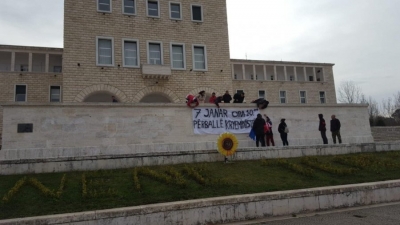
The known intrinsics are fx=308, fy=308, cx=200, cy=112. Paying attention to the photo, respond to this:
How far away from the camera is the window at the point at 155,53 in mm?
20891

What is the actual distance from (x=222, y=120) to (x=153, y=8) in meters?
11.0

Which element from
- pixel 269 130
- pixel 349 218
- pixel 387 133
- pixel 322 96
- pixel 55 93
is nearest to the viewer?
pixel 349 218

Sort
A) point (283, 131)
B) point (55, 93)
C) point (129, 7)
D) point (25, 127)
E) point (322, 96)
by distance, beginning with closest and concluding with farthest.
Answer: point (25, 127) → point (283, 131) → point (129, 7) → point (55, 93) → point (322, 96)

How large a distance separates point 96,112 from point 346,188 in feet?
32.3

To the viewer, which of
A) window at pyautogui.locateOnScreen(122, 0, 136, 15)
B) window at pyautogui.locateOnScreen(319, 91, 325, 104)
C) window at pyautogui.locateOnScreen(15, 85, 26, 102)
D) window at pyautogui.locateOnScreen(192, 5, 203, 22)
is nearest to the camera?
window at pyautogui.locateOnScreen(122, 0, 136, 15)

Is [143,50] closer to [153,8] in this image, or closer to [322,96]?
[153,8]

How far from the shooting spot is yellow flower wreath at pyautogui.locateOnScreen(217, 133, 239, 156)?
10367 mm

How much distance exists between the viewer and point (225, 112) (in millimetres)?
15023

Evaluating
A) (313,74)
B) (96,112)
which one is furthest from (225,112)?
(313,74)

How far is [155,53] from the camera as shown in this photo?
21047 millimetres

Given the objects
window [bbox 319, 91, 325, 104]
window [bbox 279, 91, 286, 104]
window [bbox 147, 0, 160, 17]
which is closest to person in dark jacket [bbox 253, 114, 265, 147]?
window [bbox 147, 0, 160, 17]

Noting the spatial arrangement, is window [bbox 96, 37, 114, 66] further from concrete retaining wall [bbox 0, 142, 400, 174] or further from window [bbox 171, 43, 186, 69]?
concrete retaining wall [bbox 0, 142, 400, 174]

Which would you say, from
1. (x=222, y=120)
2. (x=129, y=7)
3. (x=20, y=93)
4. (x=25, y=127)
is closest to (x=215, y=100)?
(x=222, y=120)

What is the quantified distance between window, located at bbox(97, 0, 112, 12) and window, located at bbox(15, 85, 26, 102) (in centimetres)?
1391
